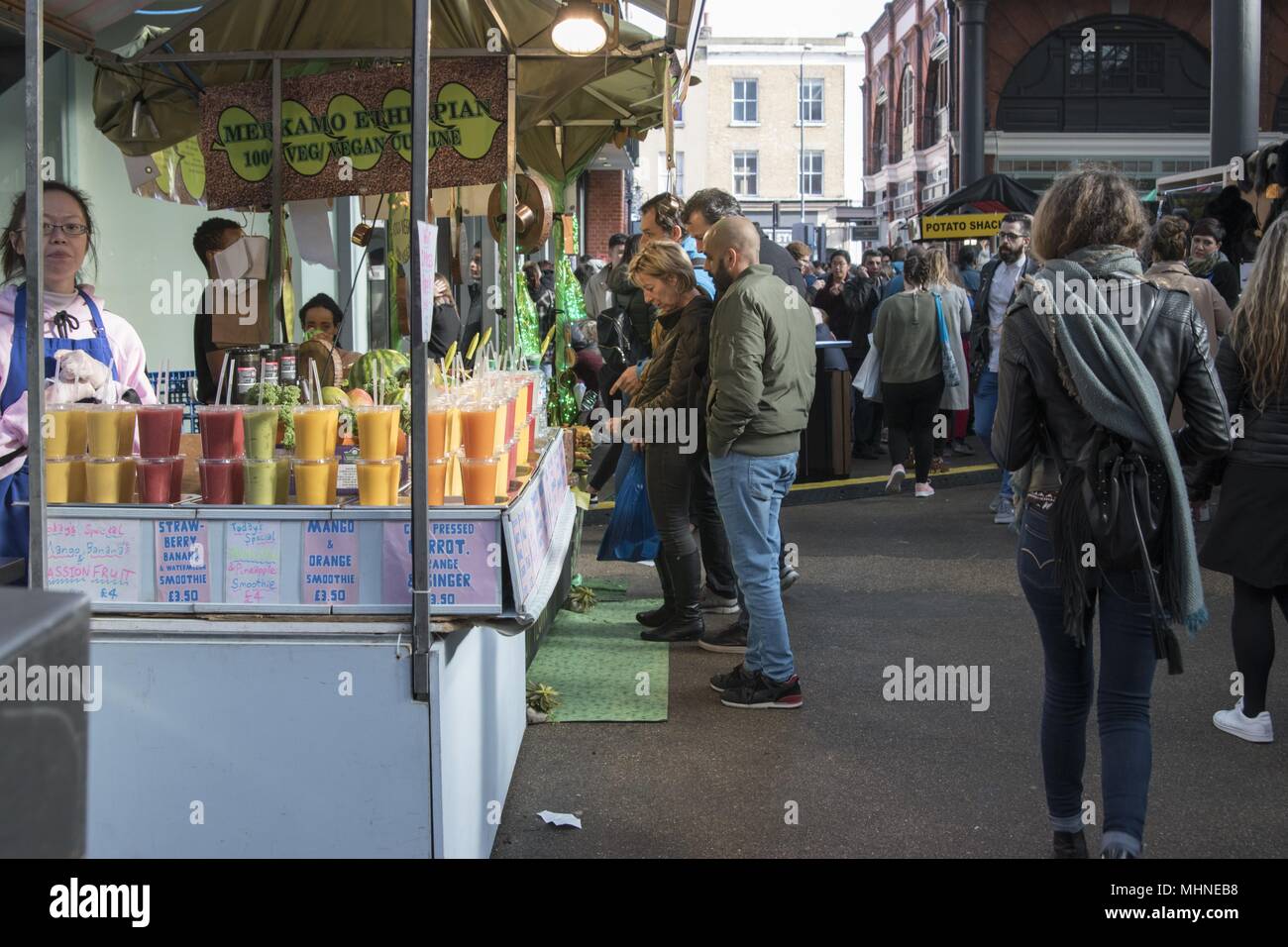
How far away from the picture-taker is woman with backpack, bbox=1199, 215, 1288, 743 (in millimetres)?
4566

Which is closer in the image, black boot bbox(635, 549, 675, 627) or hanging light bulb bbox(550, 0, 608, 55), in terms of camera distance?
hanging light bulb bbox(550, 0, 608, 55)

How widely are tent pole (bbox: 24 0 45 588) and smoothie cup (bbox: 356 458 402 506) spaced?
2.56 ft

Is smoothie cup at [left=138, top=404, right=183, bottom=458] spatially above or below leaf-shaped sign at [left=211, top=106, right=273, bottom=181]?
below

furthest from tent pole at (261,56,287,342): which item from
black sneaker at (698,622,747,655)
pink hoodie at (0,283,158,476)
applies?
black sneaker at (698,622,747,655)

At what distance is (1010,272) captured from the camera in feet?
34.2

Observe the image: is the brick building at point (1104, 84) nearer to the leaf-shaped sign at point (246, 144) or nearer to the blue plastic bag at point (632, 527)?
the blue plastic bag at point (632, 527)

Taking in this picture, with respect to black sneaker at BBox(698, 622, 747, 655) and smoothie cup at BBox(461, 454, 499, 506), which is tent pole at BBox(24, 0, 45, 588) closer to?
smoothie cup at BBox(461, 454, 499, 506)

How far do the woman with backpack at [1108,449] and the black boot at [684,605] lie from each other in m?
2.86

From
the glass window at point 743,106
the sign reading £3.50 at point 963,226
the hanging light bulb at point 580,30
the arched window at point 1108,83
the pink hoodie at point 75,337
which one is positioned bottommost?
the pink hoodie at point 75,337

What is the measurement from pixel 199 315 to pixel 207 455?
3619mm

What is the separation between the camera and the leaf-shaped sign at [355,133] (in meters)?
6.01

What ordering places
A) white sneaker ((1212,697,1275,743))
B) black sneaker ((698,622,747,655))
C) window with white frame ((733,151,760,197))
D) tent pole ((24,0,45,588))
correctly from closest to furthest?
tent pole ((24,0,45,588)), white sneaker ((1212,697,1275,743)), black sneaker ((698,622,747,655)), window with white frame ((733,151,760,197))

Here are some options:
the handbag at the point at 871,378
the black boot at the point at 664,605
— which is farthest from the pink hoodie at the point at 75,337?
the handbag at the point at 871,378
